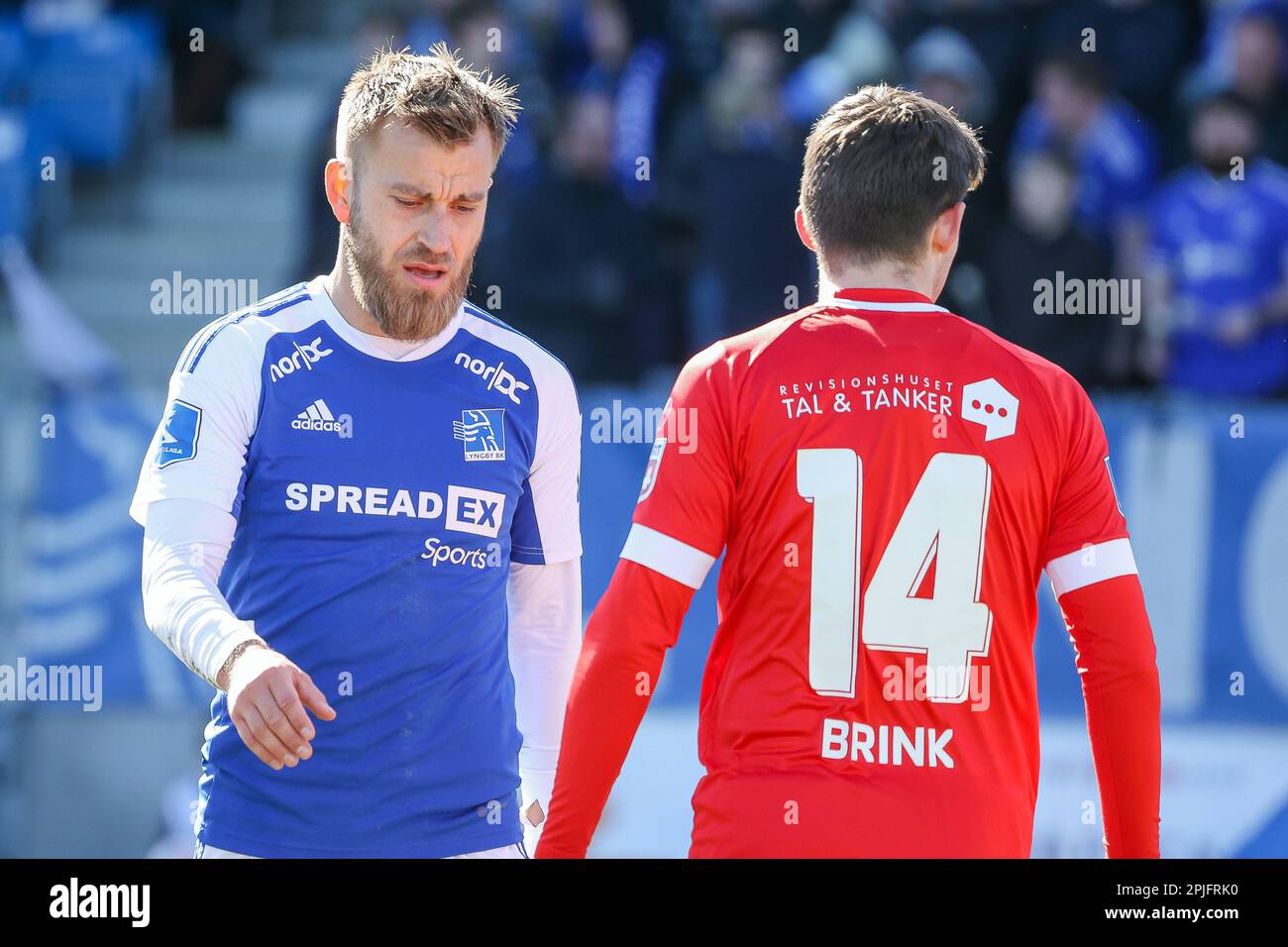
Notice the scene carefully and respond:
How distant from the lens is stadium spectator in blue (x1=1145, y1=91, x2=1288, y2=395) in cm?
809

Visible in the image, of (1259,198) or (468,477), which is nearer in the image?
(468,477)

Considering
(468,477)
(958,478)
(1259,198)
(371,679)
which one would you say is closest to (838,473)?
(958,478)

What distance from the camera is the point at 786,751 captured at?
9.77 feet

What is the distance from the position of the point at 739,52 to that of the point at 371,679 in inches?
237

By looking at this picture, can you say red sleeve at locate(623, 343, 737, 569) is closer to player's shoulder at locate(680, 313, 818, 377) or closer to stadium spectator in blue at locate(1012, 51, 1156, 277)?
A: player's shoulder at locate(680, 313, 818, 377)

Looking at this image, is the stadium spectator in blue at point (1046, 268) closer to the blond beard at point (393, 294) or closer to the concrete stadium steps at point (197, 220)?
the concrete stadium steps at point (197, 220)

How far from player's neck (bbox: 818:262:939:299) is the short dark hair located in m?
0.02

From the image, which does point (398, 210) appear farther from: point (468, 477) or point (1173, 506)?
point (1173, 506)

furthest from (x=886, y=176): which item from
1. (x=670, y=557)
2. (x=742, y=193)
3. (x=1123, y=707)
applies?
(x=742, y=193)

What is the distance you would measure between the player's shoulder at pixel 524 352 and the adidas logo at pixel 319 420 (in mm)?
344

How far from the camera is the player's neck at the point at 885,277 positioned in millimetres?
3160

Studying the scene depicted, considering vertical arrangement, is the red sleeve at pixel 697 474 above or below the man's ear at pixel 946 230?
below

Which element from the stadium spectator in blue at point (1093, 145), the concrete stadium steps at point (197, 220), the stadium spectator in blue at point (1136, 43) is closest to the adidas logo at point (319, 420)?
the stadium spectator in blue at point (1093, 145)

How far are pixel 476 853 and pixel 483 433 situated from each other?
775mm
